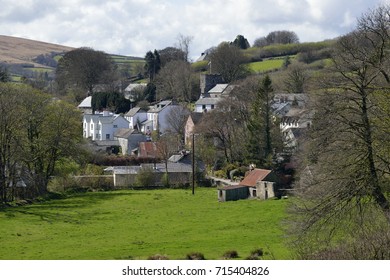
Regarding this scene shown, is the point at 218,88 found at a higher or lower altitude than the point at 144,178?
higher

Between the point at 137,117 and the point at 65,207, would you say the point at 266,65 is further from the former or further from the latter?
the point at 65,207

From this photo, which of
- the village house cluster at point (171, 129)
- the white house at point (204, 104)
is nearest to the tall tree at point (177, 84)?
the village house cluster at point (171, 129)

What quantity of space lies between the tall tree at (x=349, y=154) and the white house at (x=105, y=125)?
6001 cm

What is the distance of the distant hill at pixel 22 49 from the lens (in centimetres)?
16562

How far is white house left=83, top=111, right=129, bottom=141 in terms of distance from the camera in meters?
79.4

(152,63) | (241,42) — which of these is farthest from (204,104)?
(241,42)

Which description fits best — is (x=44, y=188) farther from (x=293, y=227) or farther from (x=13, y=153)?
(x=293, y=227)

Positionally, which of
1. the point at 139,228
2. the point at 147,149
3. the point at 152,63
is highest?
the point at 152,63

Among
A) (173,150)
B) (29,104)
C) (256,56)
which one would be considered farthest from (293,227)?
(256,56)

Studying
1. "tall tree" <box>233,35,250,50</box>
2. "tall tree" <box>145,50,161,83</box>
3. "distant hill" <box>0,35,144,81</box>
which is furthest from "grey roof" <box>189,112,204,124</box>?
"distant hill" <box>0,35,144,81</box>

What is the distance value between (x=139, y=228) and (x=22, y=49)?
160 meters

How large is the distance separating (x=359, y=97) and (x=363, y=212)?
3.40 m

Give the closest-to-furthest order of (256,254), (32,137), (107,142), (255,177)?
(256,254) < (255,177) < (32,137) < (107,142)

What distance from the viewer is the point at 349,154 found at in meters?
19.2
